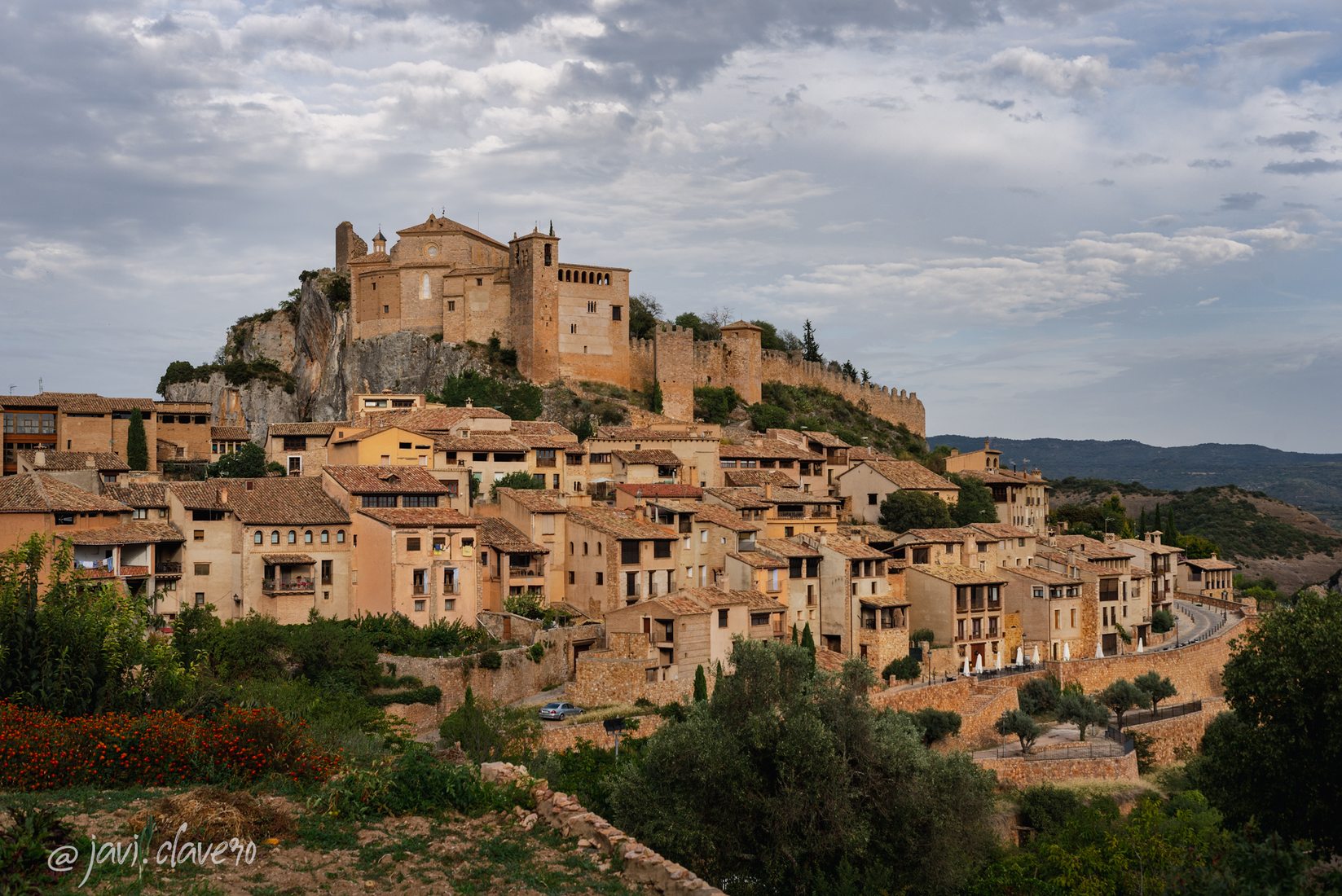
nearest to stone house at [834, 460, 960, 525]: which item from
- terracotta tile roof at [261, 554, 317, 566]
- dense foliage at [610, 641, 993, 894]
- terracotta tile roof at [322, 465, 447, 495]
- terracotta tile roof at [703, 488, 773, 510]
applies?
terracotta tile roof at [703, 488, 773, 510]

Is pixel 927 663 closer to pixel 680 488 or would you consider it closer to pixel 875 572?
pixel 875 572

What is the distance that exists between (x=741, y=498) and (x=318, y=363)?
132 feet

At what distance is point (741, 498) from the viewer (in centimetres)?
5425

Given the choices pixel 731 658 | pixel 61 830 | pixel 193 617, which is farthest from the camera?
pixel 193 617

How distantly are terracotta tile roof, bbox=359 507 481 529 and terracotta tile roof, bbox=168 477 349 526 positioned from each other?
1.31 m

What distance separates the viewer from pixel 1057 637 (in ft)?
178

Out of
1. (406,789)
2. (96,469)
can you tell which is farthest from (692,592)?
(406,789)

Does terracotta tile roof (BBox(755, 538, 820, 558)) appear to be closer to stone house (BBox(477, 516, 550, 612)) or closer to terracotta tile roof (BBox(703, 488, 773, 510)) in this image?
terracotta tile roof (BBox(703, 488, 773, 510))

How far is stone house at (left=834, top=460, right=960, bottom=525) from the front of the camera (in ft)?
207

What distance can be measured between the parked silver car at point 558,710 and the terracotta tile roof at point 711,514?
12.1 m

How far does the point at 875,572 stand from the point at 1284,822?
24888mm

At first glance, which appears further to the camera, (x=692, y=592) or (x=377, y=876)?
(x=692, y=592)

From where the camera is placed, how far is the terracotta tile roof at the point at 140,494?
43875 mm

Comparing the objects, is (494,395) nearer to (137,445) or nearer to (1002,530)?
(137,445)
